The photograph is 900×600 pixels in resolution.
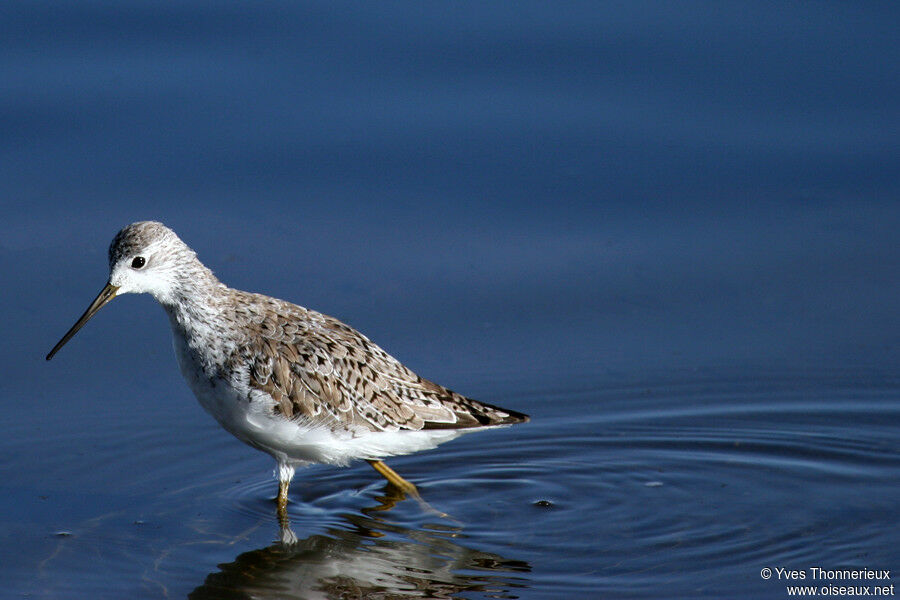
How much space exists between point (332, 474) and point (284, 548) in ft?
4.14

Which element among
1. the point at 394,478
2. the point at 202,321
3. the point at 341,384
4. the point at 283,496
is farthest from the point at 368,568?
the point at 202,321

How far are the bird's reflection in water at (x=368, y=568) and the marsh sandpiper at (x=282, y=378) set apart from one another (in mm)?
490

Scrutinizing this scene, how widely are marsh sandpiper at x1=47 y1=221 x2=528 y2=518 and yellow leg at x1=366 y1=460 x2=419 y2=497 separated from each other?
0.02 m

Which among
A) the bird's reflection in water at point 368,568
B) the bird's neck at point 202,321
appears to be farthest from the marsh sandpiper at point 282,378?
the bird's reflection in water at point 368,568

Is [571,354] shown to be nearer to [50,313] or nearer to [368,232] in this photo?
[368,232]

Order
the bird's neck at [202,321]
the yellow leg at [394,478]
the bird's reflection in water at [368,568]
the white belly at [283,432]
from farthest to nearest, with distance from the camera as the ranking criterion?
the yellow leg at [394,478] → the bird's neck at [202,321] → the white belly at [283,432] → the bird's reflection in water at [368,568]

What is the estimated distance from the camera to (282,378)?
9812 mm

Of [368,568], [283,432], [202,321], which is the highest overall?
[202,321]

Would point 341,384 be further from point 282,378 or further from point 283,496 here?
point 283,496

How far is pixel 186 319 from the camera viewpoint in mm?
9914

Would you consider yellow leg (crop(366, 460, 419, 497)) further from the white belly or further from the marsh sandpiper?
the white belly

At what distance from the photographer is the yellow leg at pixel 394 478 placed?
1024 cm

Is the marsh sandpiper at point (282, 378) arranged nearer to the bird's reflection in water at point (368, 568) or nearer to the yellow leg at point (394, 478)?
the yellow leg at point (394, 478)

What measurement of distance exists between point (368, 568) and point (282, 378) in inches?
54.0
